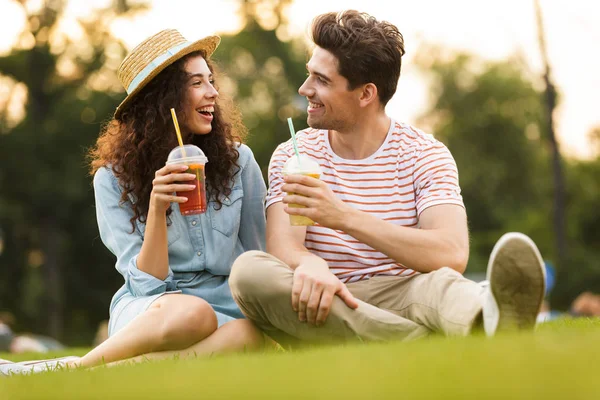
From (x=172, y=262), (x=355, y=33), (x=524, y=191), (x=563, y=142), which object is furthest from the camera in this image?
(x=524, y=191)

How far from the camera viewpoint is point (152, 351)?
4617 millimetres

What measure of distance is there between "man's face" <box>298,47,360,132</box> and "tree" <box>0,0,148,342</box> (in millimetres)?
24696

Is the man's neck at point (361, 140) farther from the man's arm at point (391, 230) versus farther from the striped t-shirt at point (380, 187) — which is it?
the man's arm at point (391, 230)

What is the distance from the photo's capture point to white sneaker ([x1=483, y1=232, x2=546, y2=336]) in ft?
12.3

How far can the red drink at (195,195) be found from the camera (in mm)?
4715

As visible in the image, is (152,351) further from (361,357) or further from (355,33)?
(355,33)

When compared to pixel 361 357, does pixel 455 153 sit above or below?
below

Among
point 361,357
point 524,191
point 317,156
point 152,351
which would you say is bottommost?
point 524,191

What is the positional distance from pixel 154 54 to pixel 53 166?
25.9m

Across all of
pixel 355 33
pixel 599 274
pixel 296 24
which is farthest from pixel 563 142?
pixel 355 33

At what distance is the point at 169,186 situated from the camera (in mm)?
4605

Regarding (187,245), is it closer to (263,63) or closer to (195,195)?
(195,195)

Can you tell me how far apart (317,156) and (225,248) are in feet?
2.50

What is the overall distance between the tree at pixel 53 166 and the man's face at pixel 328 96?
24.7m
